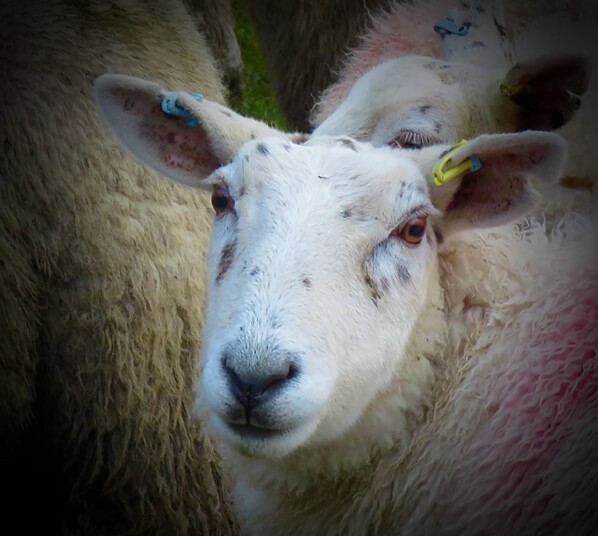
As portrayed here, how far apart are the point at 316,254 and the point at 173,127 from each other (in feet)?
2.55

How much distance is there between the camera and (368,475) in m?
2.33

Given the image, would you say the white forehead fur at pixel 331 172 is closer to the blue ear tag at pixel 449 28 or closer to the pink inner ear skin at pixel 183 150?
the pink inner ear skin at pixel 183 150

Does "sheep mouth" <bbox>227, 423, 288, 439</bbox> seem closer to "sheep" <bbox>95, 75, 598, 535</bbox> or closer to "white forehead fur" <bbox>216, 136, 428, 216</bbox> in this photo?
"sheep" <bbox>95, 75, 598, 535</bbox>

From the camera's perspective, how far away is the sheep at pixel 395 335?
1961 millimetres

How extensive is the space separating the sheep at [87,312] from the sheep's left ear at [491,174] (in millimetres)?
1154

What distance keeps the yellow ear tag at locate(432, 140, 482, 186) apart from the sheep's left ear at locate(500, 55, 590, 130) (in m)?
0.87

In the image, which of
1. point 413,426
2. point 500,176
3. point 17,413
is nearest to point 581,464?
point 413,426

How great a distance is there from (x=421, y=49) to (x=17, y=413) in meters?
2.26

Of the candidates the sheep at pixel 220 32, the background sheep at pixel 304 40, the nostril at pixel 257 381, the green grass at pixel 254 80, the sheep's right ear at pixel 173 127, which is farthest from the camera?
the green grass at pixel 254 80

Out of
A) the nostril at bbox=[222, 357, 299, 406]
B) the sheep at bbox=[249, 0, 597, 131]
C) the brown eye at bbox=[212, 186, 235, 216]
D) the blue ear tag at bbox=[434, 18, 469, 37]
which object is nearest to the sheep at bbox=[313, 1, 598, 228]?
the blue ear tag at bbox=[434, 18, 469, 37]

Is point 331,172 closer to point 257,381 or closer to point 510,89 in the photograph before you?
point 257,381

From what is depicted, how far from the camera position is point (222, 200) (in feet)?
7.81

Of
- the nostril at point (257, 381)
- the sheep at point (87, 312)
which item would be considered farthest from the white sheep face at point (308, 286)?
the sheep at point (87, 312)

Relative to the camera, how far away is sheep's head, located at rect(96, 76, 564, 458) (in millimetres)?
1912
